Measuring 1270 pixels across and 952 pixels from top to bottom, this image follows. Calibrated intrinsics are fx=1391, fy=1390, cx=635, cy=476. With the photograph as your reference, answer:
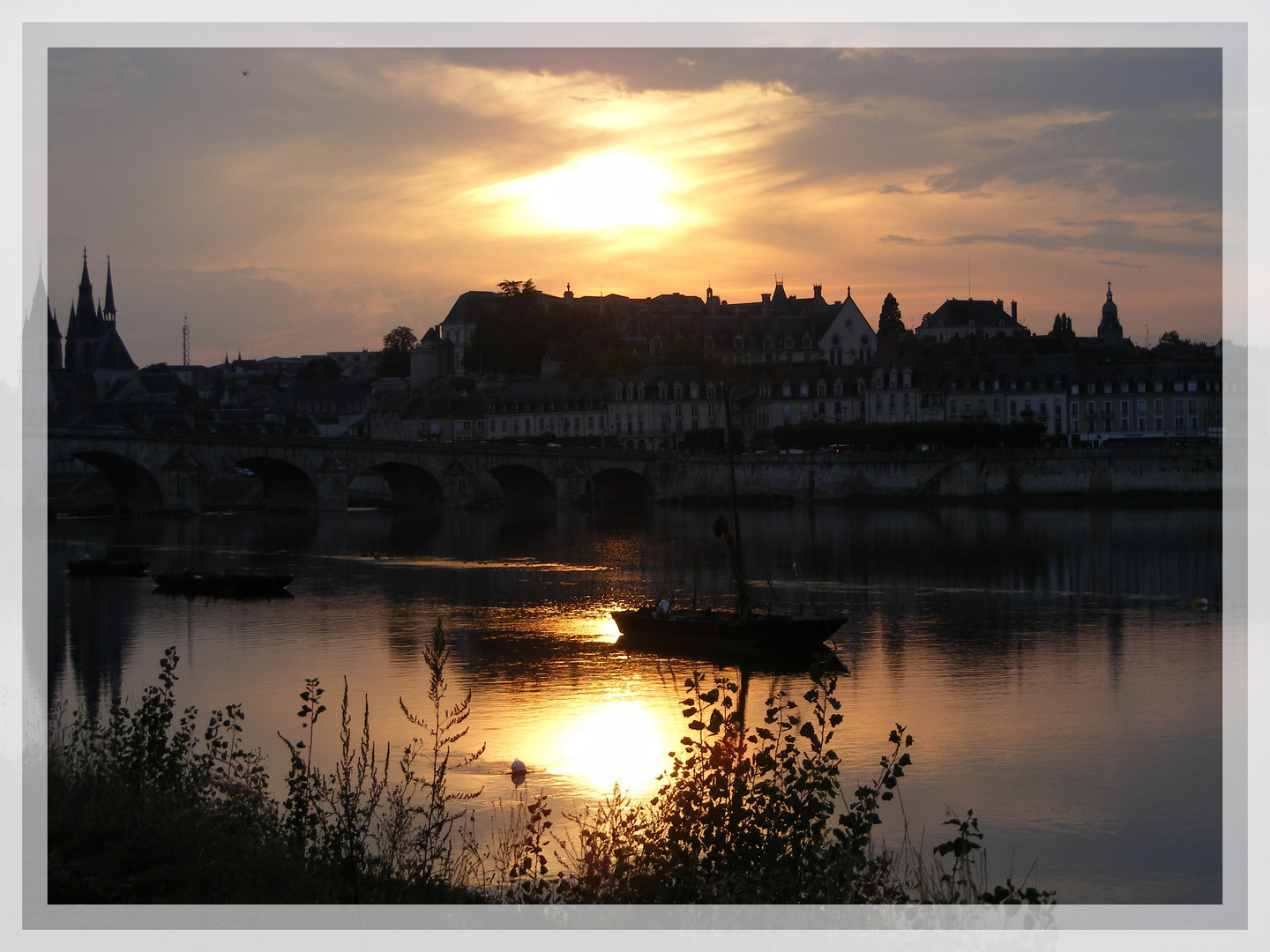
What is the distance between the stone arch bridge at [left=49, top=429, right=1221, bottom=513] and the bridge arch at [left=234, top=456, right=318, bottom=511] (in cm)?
9

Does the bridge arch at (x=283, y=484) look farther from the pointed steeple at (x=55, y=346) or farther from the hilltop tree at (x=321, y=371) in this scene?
the hilltop tree at (x=321, y=371)

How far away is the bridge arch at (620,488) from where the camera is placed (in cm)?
8762

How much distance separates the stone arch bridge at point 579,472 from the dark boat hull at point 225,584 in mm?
33981

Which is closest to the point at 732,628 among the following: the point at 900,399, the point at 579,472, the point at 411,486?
the point at 579,472

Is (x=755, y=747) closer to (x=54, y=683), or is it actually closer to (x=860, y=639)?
(x=860, y=639)

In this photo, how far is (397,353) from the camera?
163m

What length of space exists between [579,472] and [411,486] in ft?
37.0

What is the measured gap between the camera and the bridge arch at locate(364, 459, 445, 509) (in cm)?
8519

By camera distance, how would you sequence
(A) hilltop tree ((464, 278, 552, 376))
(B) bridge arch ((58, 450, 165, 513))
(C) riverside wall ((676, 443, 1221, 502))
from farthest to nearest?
1. (A) hilltop tree ((464, 278, 552, 376))
2. (C) riverside wall ((676, 443, 1221, 502))
3. (B) bridge arch ((58, 450, 165, 513))

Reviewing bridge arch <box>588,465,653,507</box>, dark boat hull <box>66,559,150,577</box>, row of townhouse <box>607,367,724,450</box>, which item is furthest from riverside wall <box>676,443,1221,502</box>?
dark boat hull <box>66,559,150,577</box>

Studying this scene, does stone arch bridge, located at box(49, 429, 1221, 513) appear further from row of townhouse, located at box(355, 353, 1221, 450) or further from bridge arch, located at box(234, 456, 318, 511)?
row of townhouse, located at box(355, 353, 1221, 450)

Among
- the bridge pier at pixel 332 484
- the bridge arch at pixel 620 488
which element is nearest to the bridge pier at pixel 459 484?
the bridge pier at pixel 332 484

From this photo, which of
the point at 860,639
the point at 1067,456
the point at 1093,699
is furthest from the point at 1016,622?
the point at 1067,456

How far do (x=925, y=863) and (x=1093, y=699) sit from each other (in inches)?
397
